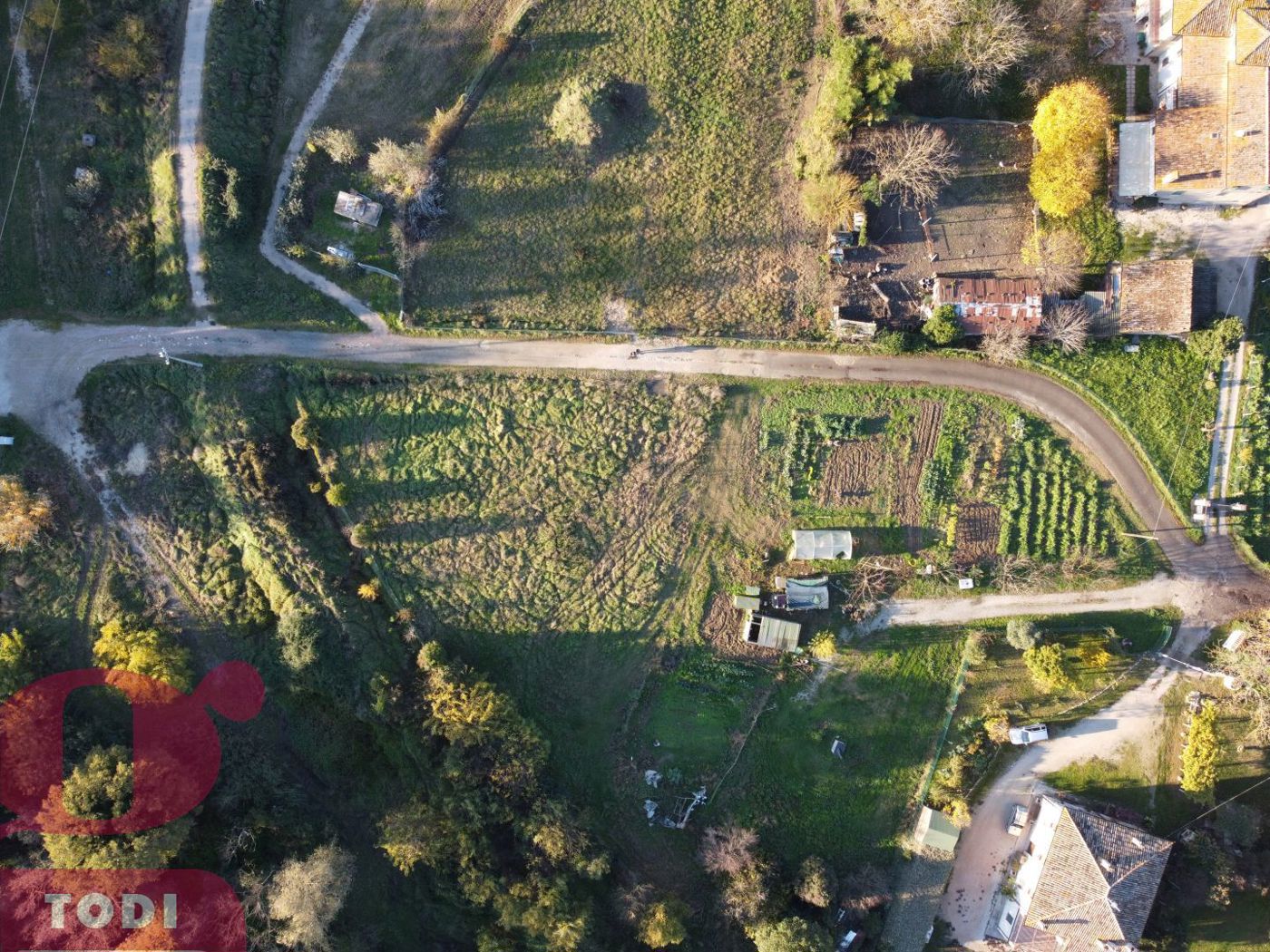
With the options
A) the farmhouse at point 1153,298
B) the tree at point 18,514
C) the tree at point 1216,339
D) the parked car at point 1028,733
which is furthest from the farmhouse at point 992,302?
the tree at point 18,514

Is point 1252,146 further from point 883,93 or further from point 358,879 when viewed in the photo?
point 358,879

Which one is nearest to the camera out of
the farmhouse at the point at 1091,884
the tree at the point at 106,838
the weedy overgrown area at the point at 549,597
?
the tree at the point at 106,838

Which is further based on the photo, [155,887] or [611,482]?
[611,482]

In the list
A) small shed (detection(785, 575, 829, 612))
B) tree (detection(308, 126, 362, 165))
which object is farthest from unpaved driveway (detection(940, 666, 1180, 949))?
tree (detection(308, 126, 362, 165))

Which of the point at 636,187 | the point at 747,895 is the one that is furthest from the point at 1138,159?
the point at 747,895

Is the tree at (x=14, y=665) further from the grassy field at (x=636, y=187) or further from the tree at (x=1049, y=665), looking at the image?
the tree at (x=1049, y=665)

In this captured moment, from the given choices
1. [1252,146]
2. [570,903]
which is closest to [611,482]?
[570,903]
